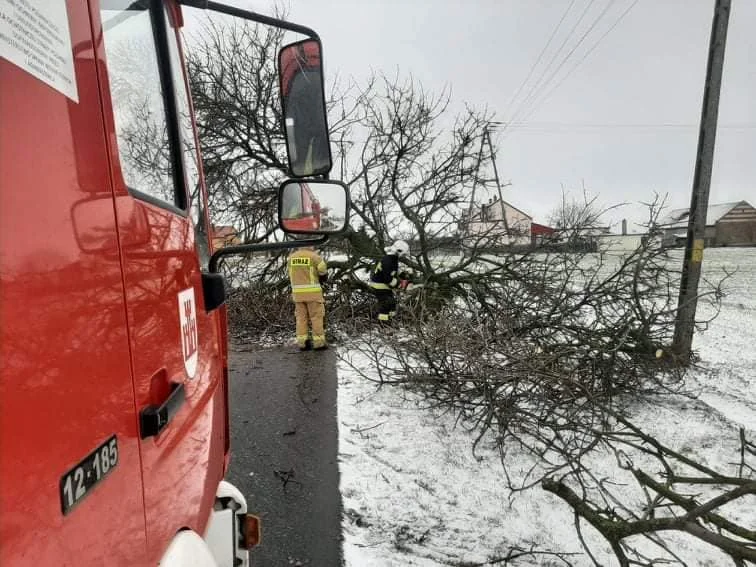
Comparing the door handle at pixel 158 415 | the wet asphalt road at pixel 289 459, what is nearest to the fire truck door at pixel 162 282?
the door handle at pixel 158 415

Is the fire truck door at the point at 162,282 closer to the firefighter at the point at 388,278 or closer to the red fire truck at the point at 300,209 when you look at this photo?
the red fire truck at the point at 300,209

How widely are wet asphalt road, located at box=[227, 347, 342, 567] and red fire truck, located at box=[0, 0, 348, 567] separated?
1558mm

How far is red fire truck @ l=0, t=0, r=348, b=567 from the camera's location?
23.3 inches

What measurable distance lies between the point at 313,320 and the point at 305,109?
5.65 meters

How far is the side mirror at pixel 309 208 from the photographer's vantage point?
1.69 metres

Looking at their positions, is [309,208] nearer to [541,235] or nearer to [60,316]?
[60,316]

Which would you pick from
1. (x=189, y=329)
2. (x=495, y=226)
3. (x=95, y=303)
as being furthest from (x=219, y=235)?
(x=495, y=226)

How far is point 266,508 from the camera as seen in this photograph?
312cm

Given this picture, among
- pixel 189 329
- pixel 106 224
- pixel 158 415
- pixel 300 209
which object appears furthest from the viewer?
pixel 300 209

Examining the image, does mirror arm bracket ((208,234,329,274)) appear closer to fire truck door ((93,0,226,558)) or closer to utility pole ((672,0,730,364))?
fire truck door ((93,0,226,558))

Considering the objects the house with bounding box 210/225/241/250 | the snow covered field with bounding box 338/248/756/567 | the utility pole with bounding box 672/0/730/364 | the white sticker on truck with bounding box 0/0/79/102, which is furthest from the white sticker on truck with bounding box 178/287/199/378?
the utility pole with bounding box 672/0/730/364

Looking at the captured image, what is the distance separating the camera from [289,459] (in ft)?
12.4

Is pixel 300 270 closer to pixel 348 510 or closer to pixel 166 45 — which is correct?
pixel 348 510

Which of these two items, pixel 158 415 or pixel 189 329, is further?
pixel 189 329
